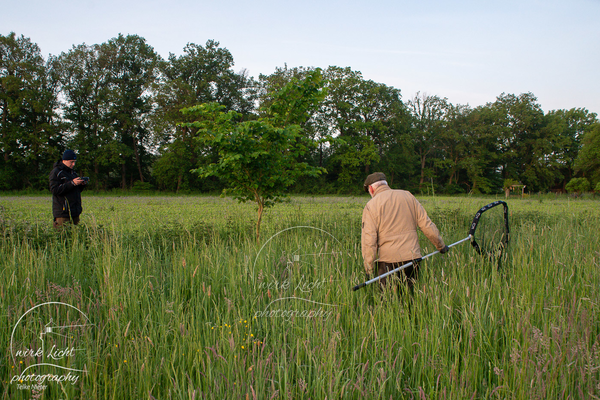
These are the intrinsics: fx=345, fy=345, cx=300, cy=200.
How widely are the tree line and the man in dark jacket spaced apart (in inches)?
988

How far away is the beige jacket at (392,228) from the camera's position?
4.11m

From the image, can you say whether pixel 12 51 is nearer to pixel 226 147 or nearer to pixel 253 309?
pixel 226 147

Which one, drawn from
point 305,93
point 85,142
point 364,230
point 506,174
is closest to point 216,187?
point 85,142

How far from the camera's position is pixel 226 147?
254 inches

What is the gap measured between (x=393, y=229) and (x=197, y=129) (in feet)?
135

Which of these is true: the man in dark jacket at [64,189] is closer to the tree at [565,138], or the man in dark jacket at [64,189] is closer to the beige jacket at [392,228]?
the beige jacket at [392,228]

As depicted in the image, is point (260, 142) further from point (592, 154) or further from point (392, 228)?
point (592, 154)

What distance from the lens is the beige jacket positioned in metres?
4.11

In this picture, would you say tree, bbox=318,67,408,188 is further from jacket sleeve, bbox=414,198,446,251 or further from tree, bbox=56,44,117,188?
jacket sleeve, bbox=414,198,446,251

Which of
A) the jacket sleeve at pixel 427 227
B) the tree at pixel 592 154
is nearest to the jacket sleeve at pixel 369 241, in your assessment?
the jacket sleeve at pixel 427 227

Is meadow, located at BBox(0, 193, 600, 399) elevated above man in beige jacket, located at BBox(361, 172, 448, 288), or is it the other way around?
man in beige jacket, located at BBox(361, 172, 448, 288)

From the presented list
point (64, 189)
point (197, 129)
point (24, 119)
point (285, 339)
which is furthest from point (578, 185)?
point (24, 119)

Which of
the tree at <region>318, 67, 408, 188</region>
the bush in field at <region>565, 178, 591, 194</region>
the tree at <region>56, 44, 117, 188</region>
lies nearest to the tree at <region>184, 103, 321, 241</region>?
the tree at <region>56, 44, 117, 188</region>

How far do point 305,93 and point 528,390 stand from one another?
5.93 metres
